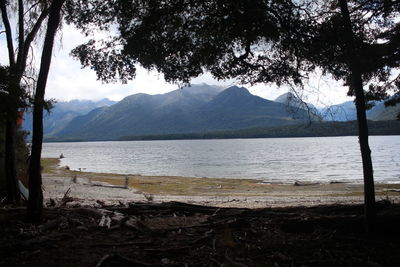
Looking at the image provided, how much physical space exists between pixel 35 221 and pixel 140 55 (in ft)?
16.6

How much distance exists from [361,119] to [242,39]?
11.0 feet

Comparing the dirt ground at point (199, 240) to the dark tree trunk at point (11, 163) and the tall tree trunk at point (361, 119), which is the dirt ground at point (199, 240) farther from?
the dark tree trunk at point (11, 163)

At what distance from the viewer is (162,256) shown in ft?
23.1

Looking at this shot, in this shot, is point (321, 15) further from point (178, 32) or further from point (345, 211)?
point (345, 211)

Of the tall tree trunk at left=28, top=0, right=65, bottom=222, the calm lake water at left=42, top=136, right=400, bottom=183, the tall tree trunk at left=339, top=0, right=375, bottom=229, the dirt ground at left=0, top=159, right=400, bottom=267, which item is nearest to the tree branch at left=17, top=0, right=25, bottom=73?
the tall tree trunk at left=28, top=0, right=65, bottom=222

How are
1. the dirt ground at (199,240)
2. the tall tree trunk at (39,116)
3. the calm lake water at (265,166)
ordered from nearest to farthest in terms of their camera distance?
the dirt ground at (199,240)
the tall tree trunk at (39,116)
the calm lake water at (265,166)

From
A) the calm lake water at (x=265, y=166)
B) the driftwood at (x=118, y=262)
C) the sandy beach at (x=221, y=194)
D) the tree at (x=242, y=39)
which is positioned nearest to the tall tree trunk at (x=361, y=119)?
the tree at (x=242, y=39)

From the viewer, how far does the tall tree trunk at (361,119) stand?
748cm

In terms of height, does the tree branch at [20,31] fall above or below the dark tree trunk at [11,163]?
above

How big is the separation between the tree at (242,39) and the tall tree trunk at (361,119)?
0.02 m

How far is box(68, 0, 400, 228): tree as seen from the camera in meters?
7.45

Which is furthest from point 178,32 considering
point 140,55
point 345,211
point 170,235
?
Result: point 345,211

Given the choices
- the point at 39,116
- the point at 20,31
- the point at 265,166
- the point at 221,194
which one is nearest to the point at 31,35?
the point at 20,31

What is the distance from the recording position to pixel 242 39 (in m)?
8.34
